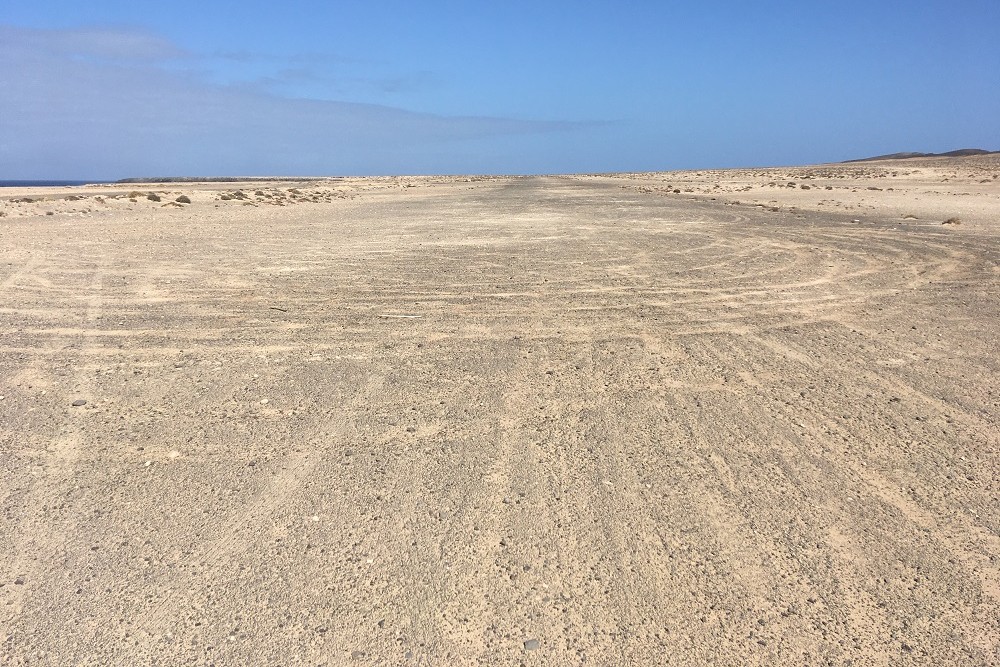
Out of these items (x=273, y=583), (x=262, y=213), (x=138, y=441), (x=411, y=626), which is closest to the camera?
(x=411, y=626)

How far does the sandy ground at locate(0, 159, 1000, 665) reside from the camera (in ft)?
9.68

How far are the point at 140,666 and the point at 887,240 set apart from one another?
55.3 ft

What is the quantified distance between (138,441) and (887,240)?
622 inches

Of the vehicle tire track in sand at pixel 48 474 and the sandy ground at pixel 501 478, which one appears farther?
the vehicle tire track in sand at pixel 48 474

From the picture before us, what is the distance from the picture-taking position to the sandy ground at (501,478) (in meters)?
2.95

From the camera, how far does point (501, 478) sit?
424 cm

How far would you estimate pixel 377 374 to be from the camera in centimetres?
629

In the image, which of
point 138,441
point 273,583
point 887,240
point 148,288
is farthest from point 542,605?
point 887,240

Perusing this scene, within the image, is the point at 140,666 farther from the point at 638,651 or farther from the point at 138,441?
the point at 138,441

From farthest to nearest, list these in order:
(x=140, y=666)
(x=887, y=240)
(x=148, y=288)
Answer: (x=887, y=240) → (x=148, y=288) → (x=140, y=666)

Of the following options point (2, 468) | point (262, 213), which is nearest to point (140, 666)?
point (2, 468)

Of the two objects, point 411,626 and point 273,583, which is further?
point 273,583

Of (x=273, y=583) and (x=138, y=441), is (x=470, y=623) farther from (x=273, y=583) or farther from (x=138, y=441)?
(x=138, y=441)

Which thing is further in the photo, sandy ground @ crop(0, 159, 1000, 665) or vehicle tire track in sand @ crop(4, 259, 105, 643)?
vehicle tire track in sand @ crop(4, 259, 105, 643)
